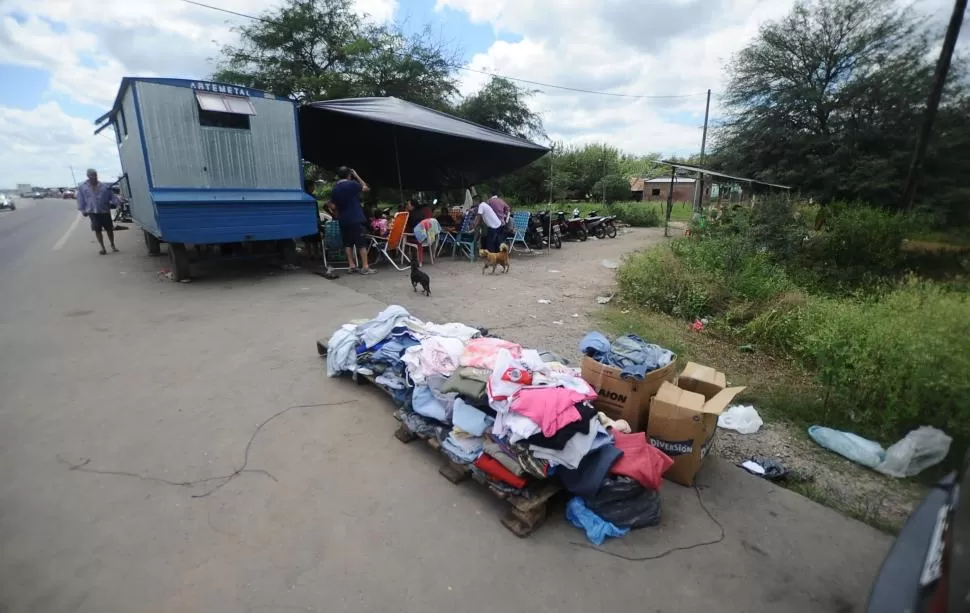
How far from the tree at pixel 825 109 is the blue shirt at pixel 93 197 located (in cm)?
1613

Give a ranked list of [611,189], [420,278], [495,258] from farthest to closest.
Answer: [611,189] → [495,258] → [420,278]

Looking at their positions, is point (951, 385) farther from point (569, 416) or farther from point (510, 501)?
point (510, 501)

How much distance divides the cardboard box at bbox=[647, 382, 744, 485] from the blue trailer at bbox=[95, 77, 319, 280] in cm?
656

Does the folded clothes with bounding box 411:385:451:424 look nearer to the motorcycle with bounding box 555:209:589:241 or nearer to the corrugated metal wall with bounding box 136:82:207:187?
the corrugated metal wall with bounding box 136:82:207:187

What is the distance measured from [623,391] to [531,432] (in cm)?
87

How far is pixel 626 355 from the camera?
117 inches

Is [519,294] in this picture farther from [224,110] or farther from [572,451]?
[224,110]

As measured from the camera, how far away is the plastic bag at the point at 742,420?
3.27 m

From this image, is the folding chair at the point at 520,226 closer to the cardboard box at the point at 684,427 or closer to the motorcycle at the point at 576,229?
the motorcycle at the point at 576,229

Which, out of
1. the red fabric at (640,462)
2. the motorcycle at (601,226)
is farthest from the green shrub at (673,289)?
the motorcycle at (601,226)

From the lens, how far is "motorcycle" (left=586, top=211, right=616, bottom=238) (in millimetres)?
15562

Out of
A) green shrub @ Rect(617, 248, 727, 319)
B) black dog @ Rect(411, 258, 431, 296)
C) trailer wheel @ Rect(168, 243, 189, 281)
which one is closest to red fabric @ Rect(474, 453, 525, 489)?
black dog @ Rect(411, 258, 431, 296)

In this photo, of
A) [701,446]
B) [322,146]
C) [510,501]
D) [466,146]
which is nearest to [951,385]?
[701,446]

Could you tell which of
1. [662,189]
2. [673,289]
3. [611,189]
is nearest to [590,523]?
[673,289]
